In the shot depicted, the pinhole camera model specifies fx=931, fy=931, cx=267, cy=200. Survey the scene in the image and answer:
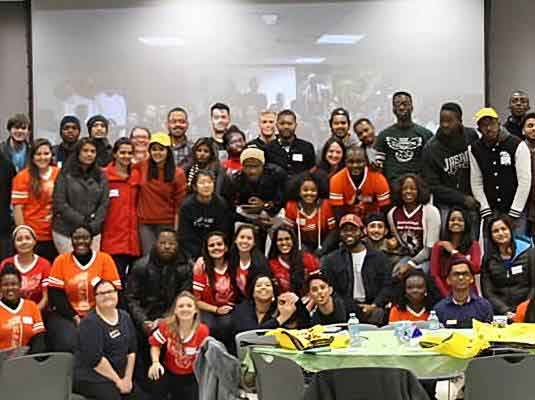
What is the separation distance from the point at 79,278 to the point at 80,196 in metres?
0.72

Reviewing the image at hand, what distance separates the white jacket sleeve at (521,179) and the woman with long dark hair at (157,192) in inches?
101

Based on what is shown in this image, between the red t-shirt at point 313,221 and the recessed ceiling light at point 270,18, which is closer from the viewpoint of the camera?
the red t-shirt at point 313,221

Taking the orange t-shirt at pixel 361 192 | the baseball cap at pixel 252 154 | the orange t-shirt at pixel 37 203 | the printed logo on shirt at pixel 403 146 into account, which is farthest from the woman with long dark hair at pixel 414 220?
the orange t-shirt at pixel 37 203

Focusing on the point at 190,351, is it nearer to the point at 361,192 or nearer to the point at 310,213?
the point at 310,213

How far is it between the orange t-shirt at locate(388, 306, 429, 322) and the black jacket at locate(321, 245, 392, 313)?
44 cm

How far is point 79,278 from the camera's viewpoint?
6.58m

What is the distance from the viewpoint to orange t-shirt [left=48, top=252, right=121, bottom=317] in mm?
6574

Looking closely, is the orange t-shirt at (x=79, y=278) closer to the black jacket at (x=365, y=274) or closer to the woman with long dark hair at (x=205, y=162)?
the woman with long dark hair at (x=205, y=162)

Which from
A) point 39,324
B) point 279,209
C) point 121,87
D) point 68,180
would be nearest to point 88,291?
point 39,324

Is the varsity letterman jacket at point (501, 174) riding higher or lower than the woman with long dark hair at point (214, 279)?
higher

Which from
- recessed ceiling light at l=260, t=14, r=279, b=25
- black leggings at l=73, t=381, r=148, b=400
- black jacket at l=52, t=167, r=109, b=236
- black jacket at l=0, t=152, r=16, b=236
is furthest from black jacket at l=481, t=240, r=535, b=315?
black jacket at l=0, t=152, r=16, b=236

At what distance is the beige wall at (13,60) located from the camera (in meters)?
9.42

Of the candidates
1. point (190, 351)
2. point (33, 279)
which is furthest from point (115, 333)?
point (33, 279)

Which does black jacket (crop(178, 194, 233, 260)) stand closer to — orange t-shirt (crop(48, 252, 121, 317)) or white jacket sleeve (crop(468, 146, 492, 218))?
orange t-shirt (crop(48, 252, 121, 317))
